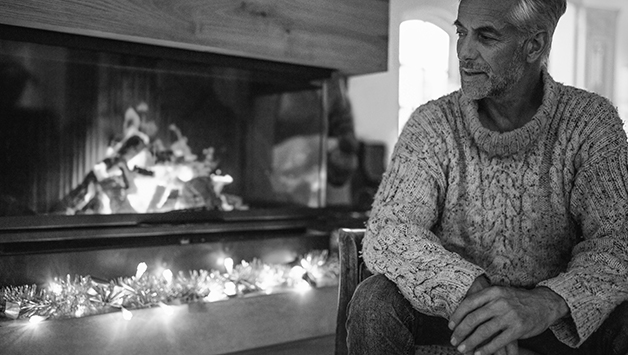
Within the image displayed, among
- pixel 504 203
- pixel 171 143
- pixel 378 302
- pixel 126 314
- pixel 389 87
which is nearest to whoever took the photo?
pixel 378 302

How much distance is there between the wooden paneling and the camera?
2.03 metres

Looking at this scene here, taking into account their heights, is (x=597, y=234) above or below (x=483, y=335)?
above

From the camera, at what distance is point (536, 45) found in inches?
60.7

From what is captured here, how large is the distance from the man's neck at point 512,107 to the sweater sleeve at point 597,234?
155 mm

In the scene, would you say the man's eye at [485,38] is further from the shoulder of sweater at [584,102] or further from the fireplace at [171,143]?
the fireplace at [171,143]

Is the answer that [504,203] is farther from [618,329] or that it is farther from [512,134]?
[618,329]

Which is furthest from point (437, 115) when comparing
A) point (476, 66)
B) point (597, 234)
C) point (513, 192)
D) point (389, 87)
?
point (389, 87)

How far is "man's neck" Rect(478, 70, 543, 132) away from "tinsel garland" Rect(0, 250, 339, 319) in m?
1.14

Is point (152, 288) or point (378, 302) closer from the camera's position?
point (378, 302)

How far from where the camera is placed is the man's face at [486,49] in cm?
146

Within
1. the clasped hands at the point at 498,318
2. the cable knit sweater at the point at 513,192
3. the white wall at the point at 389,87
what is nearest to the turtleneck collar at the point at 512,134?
the cable knit sweater at the point at 513,192

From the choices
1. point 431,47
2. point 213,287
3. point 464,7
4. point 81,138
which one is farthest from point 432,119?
point 431,47

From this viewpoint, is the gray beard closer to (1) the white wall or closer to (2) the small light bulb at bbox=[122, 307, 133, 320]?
(2) the small light bulb at bbox=[122, 307, 133, 320]

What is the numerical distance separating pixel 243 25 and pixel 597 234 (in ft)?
4.92
